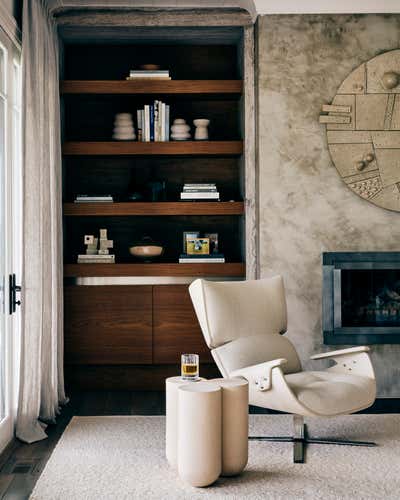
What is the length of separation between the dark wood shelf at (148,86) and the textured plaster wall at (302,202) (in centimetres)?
32

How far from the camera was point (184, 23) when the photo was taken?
4.55 m

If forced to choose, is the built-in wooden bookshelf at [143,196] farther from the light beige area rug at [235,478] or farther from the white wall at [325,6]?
the light beige area rug at [235,478]

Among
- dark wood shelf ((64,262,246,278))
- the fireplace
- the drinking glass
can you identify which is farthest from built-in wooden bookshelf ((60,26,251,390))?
the drinking glass

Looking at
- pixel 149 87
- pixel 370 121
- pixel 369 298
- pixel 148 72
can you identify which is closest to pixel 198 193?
pixel 149 87

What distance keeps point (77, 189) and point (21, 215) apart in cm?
152

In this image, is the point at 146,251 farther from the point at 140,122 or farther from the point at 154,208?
the point at 140,122

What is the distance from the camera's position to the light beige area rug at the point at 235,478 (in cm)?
273

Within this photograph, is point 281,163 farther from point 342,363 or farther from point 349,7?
point 342,363

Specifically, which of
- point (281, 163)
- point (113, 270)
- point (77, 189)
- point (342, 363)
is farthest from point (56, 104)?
point (342, 363)

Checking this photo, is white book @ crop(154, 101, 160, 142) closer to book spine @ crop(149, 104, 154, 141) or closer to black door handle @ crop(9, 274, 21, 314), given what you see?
book spine @ crop(149, 104, 154, 141)

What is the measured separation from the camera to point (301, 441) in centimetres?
325

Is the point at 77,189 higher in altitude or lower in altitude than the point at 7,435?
higher

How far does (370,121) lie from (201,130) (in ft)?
3.93

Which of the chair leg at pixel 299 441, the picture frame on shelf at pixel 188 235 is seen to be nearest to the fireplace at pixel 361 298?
the picture frame on shelf at pixel 188 235
